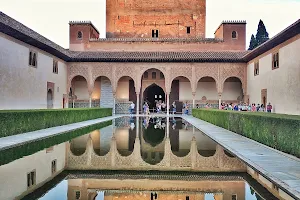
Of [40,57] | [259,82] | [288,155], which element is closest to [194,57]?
[259,82]

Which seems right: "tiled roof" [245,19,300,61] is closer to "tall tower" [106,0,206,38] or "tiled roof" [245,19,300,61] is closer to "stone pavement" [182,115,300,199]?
"stone pavement" [182,115,300,199]

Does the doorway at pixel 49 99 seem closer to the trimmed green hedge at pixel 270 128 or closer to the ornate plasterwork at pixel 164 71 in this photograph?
the ornate plasterwork at pixel 164 71

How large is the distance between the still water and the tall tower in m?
27.6

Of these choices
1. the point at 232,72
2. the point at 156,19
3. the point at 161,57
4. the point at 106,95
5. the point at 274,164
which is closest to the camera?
the point at 274,164

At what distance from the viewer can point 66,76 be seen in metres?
27.7

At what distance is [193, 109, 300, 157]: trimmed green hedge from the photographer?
7.54m

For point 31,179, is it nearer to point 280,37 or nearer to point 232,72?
point 280,37

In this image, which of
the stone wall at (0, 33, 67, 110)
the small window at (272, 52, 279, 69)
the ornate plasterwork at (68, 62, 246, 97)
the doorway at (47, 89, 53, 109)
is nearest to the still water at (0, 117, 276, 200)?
the stone wall at (0, 33, 67, 110)

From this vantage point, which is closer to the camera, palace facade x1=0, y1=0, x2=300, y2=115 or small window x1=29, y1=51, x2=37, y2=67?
palace facade x1=0, y1=0, x2=300, y2=115

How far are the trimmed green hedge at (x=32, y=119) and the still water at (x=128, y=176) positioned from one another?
2.86 metres

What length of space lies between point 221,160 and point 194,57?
2138 centimetres

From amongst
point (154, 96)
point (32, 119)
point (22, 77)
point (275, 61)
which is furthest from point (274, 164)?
point (154, 96)

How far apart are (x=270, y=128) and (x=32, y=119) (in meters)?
8.06

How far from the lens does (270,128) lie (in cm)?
894
